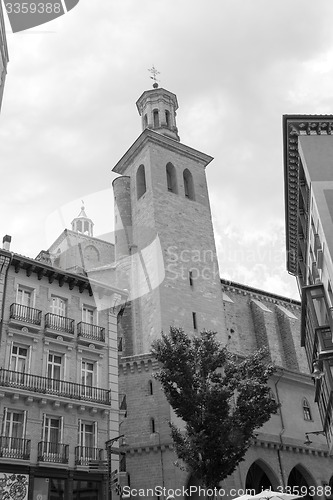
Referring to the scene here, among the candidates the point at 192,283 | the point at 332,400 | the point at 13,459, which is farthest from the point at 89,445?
the point at 192,283

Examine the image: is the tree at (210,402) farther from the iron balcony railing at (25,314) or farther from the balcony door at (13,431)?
the balcony door at (13,431)

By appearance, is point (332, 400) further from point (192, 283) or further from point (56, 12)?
point (192, 283)

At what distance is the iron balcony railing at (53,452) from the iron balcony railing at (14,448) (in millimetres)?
527

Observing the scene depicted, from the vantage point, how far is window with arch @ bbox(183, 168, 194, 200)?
1580 inches

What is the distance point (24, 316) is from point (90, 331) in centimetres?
323

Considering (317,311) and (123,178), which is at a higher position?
(123,178)

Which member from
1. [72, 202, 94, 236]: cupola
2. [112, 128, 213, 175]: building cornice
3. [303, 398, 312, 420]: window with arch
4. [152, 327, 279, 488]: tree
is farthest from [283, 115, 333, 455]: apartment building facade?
[72, 202, 94, 236]: cupola

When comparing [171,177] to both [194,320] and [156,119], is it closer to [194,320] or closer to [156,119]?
[156,119]

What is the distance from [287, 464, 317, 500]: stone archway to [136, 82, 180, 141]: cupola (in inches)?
980

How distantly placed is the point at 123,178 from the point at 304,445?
73.3 ft

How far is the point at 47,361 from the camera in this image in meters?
22.3

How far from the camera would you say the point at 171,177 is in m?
40.2

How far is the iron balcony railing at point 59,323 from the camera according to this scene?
907 inches

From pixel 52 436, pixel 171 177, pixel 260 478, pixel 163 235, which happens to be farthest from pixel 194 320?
pixel 52 436
